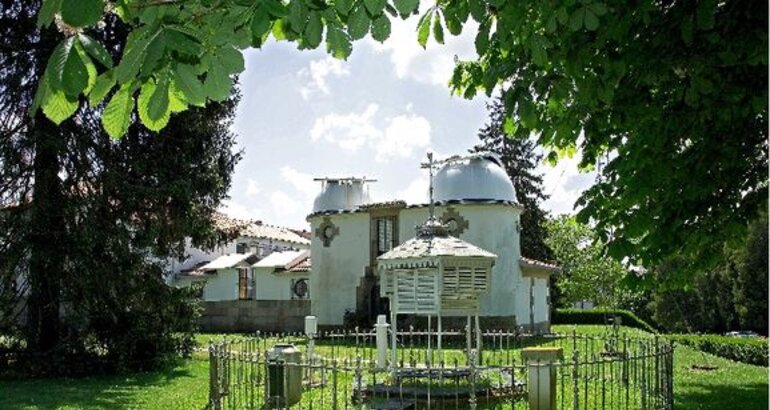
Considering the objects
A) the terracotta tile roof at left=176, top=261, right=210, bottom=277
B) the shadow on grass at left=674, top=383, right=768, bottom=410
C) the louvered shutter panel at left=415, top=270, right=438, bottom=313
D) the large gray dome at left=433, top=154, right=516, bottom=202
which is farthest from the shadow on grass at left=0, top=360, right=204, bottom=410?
the terracotta tile roof at left=176, top=261, right=210, bottom=277

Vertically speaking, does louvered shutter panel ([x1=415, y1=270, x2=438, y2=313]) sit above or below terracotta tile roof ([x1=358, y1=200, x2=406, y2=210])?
below

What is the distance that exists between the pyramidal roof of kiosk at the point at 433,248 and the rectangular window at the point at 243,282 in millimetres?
26514

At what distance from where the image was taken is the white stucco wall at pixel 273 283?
36641mm

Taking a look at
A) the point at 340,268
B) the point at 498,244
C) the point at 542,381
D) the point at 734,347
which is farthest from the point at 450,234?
the point at 542,381

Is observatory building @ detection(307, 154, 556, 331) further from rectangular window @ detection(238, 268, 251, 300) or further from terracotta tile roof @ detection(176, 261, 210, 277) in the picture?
terracotta tile roof @ detection(176, 261, 210, 277)

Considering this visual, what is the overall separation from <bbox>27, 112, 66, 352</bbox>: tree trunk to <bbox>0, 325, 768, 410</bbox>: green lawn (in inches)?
78.4

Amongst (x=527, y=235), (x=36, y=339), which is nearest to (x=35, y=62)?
(x=36, y=339)

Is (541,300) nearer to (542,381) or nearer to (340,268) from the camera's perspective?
(340,268)

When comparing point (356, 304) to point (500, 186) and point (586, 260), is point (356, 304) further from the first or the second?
point (586, 260)

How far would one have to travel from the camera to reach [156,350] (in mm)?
18234

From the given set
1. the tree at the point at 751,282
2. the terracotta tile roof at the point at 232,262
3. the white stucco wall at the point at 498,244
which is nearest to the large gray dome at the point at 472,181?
the white stucco wall at the point at 498,244

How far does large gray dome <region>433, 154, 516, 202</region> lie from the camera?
2591cm

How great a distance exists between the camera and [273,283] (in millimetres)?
37219

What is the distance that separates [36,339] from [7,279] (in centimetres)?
171
